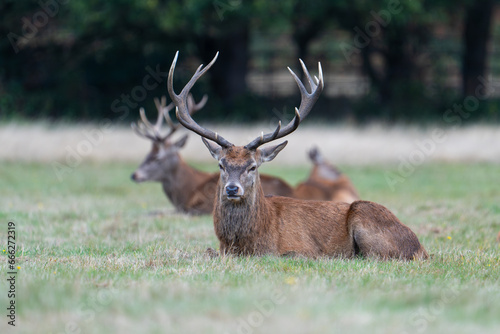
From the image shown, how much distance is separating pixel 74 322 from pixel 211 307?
2.92 feet

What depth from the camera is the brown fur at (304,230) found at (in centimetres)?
764

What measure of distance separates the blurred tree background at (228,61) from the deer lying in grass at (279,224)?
14750 mm

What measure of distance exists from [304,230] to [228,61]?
18.2m

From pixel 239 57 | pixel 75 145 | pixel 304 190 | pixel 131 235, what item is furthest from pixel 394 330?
pixel 239 57

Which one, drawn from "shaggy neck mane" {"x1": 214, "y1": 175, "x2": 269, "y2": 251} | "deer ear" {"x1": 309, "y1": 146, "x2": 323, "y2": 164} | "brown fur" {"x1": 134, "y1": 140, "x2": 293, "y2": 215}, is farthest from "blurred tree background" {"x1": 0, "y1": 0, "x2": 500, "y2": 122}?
"shaggy neck mane" {"x1": 214, "y1": 175, "x2": 269, "y2": 251}

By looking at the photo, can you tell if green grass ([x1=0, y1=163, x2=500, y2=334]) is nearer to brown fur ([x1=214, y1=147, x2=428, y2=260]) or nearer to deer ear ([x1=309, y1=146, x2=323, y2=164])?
brown fur ([x1=214, y1=147, x2=428, y2=260])

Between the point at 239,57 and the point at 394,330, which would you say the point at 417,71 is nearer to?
the point at 239,57

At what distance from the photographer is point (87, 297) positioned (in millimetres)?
5449

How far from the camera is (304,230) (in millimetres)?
7926

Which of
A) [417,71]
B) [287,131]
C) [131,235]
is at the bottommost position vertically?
[131,235]

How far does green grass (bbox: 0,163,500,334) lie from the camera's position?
4938 mm

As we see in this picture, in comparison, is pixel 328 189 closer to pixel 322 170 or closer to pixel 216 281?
pixel 322 170

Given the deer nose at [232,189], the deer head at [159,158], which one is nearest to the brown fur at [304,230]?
the deer nose at [232,189]

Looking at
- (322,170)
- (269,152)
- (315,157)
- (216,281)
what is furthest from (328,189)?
(216,281)
